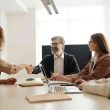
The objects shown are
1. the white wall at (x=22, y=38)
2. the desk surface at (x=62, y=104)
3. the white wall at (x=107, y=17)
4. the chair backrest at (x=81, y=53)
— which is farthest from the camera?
the white wall at (x=22, y=38)

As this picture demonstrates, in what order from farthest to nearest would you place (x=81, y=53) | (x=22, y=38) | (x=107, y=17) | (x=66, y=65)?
(x=22, y=38) < (x=107, y=17) < (x=81, y=53) < (x=66, y=65)

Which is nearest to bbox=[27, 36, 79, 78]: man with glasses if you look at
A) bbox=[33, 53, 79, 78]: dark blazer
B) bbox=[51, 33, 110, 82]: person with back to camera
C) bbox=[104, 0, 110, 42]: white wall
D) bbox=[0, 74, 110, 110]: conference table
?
bbox=[33, 53, 79, 78]: dark blazer

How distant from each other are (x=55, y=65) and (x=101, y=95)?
6.46 ft

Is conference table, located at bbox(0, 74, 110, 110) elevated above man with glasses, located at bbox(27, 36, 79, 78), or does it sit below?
below

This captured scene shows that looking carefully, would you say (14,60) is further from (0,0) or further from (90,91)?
(90,91)

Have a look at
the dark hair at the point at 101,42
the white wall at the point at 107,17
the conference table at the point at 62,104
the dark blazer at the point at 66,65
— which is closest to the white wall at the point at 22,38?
the white wall at the point at 107,17

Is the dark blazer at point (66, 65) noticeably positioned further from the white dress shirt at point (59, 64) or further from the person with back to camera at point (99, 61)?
the person with back to camera at point (99, 61)

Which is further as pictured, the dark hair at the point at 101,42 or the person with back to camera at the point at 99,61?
the dark hair at the point at 101,42

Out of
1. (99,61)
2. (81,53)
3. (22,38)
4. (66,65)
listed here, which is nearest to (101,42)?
(99,61)

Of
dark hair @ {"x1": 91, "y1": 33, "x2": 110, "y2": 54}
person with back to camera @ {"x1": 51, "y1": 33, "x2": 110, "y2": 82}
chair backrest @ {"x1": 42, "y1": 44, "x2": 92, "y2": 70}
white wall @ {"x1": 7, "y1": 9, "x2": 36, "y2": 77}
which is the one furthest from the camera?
white wall @ {"x1": 7, "y1": 9, "x2": 36, "y2": 77}

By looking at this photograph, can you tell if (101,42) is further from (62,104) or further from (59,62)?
(62,104)

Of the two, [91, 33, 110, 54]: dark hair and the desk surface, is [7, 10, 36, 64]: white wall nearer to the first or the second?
[91, 33, 110, 54]: dark hair

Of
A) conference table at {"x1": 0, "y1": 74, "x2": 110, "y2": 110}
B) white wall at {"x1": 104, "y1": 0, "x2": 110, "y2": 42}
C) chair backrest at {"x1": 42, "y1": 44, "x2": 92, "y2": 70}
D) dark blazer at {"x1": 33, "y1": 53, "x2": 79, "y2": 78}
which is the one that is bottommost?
conference table at {"x1": 0, "y1": 74, "x2": 110, "y2": 110}

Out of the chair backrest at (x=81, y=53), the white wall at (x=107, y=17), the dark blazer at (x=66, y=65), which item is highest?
the white wall at (x=107, y=17)
